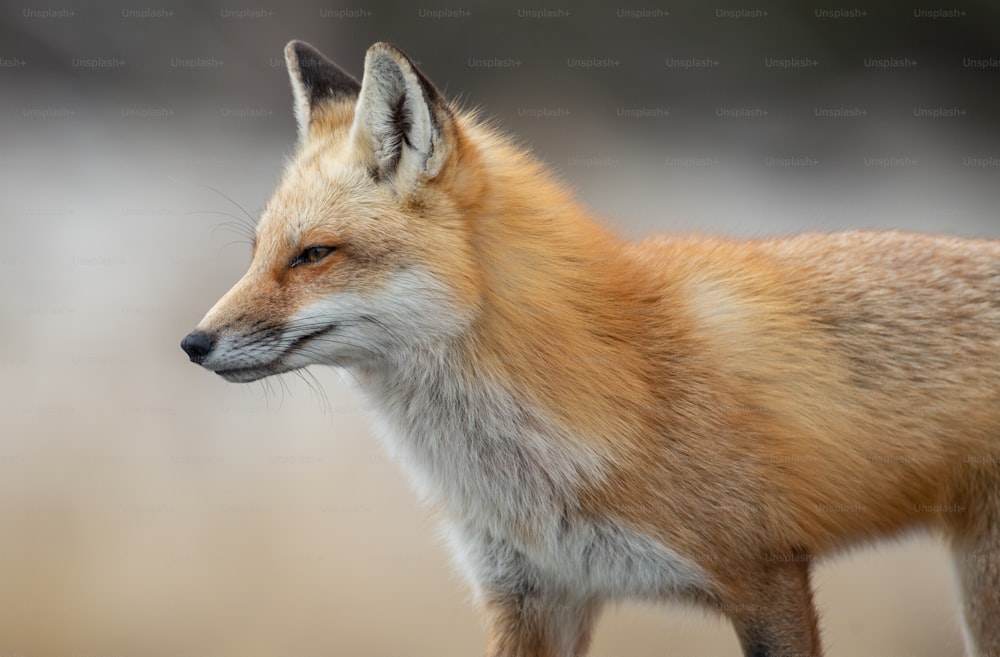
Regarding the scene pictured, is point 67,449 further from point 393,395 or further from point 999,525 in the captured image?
point 999,525

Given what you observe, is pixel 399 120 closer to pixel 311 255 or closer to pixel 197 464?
pixel 311 255

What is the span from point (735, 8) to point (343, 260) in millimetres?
3166

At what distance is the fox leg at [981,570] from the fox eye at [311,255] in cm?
184

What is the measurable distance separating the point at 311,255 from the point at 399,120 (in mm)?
383

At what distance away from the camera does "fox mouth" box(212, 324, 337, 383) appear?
2.05 meters

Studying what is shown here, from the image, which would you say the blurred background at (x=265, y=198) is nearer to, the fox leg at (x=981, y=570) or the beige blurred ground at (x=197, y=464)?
the beige blurred ground at (x=197, y=464)

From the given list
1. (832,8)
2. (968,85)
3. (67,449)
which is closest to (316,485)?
(67,449)

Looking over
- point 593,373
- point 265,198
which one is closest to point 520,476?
point 593,373

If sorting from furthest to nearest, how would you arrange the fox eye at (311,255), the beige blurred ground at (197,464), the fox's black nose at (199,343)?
the beige blurred ground at (197,464), the fox eye at (311,255), the fox's black nose at (199,343)

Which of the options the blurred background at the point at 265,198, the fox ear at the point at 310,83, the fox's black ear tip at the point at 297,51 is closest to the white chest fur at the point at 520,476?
the fox ear at the point at 310,83

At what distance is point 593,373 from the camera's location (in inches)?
87.8

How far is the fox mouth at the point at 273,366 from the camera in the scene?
6.72 ft

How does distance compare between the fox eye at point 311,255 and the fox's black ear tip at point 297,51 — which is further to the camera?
the fox's black ear tip at point 297,51

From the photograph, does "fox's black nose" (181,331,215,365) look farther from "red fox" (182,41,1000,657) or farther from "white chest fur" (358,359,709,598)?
"white chest fur" (358,359,709,598)
